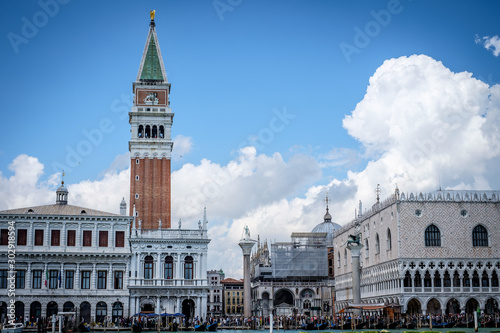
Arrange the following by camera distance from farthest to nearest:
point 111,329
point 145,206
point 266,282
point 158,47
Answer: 1. point 266,282
2. point 158,47
3. point 145,206
4. point 111,329

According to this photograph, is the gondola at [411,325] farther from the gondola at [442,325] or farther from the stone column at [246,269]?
the stone column at [246,269]

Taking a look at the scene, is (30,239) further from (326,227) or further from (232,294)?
(232,294)

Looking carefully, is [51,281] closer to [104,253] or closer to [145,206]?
[104,253]

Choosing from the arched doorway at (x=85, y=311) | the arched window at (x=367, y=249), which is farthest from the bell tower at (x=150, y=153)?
the arched window at (x=367, y=249)

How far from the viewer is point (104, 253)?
2480 inches

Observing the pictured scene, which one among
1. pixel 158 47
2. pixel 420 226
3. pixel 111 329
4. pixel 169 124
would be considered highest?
pixel 158 47

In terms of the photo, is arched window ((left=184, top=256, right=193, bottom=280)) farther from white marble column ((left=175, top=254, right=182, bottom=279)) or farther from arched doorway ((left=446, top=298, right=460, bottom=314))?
arched doorway ((left=446, top=298, right=460, bottom=314))

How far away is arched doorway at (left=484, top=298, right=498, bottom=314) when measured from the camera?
2558 inches

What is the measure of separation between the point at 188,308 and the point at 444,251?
2617cm

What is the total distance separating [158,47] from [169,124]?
36.0 feet

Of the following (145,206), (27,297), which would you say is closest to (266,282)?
(145,206)

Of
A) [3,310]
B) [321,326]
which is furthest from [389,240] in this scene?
[3,310]

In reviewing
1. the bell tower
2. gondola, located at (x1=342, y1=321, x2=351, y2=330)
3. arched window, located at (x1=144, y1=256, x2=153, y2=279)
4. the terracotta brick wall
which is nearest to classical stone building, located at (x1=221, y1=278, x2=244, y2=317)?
the terracotta brick wall

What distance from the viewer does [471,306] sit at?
217 feet
